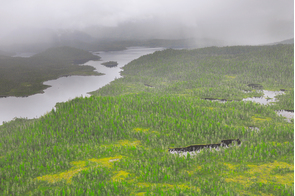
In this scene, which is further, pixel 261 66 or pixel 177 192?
pixel 261 66

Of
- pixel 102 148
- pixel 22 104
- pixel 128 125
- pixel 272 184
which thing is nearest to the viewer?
pixel 272 184

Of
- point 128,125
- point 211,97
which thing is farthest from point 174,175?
point 211,97

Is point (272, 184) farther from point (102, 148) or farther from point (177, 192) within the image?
point (102, 148)

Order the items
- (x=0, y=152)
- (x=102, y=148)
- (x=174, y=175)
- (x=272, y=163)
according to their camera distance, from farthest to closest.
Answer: (x=0, y=152) < (x=102, y=148) < (x=272, y=163) < (x=174, y=175)

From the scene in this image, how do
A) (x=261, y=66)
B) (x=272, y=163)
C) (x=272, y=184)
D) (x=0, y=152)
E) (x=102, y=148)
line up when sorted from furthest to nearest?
(x=261, y=66)
(x=0, y=152)
(x=102, y=148)
(x=272, y=163)
(x=272, y=184)

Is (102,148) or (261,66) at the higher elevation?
(261,66)

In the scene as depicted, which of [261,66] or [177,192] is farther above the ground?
[261,66]

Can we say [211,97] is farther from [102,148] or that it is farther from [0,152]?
[0,152]

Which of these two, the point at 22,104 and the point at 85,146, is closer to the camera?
the point at 85,146

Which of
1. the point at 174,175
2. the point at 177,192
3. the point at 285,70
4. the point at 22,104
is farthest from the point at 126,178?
the point at 285,70
